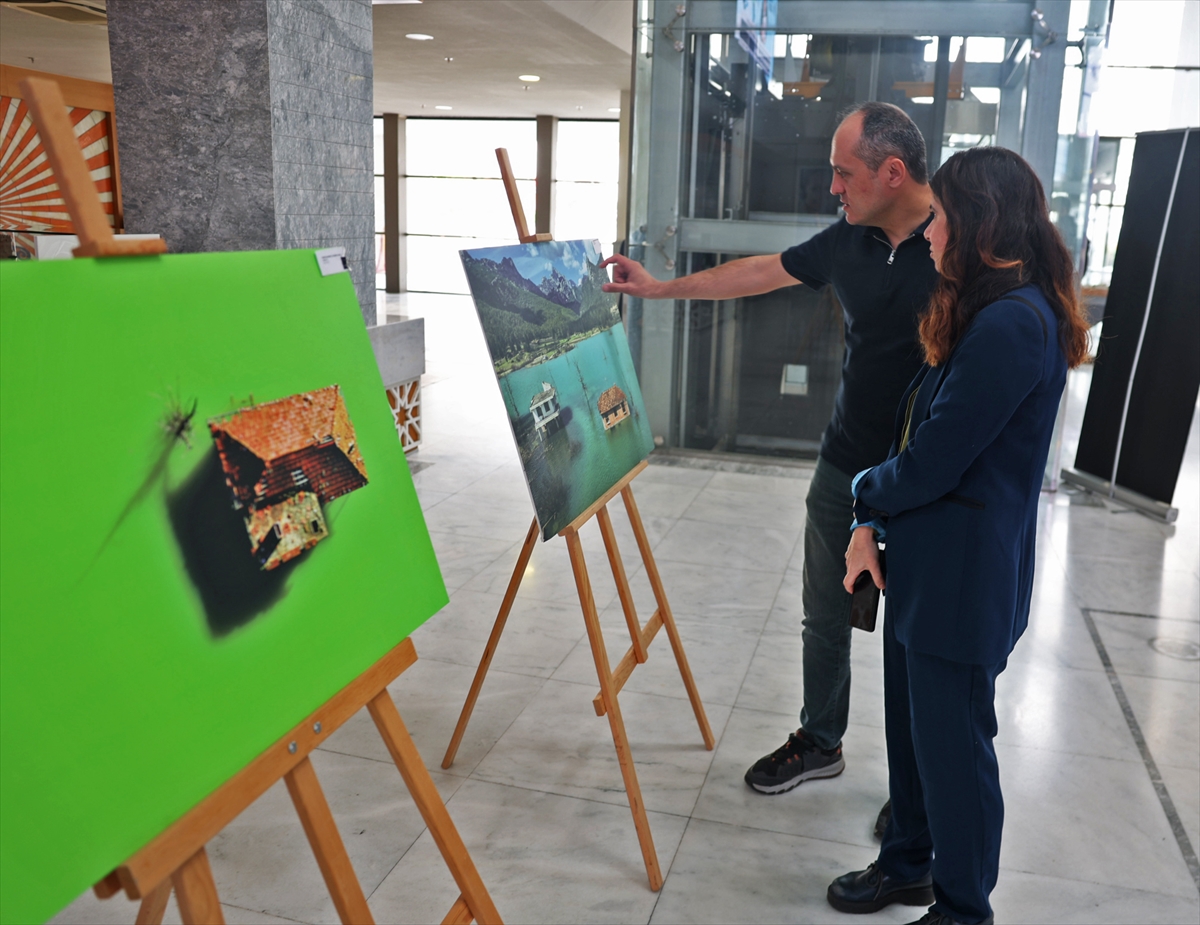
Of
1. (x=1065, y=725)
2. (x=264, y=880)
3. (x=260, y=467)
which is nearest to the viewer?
(x=260, y=467)

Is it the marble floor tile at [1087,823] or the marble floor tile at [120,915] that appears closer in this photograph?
the marble floor tile at [120,915]

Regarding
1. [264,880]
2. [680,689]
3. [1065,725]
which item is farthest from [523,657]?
[1065,725]

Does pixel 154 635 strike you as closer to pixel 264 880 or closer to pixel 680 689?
pixel 264 880

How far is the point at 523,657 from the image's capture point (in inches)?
121

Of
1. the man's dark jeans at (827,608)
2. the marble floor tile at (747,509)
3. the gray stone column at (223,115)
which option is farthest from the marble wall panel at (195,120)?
the man's dark jeans at (827,608)

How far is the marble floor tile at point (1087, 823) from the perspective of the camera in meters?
2.09

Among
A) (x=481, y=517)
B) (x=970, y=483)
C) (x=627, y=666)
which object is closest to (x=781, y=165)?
(x=481, y=517)

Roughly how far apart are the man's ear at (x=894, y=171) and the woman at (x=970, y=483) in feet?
1.47

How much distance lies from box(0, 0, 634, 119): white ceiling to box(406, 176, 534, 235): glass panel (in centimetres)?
265

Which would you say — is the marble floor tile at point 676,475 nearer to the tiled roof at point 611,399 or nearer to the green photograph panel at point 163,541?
the tiled roof at point 611,399

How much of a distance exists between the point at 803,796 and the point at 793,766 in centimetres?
7

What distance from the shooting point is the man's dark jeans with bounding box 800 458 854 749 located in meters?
2.21

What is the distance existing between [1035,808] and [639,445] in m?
1.29

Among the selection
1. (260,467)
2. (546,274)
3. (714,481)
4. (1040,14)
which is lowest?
(714,481)
